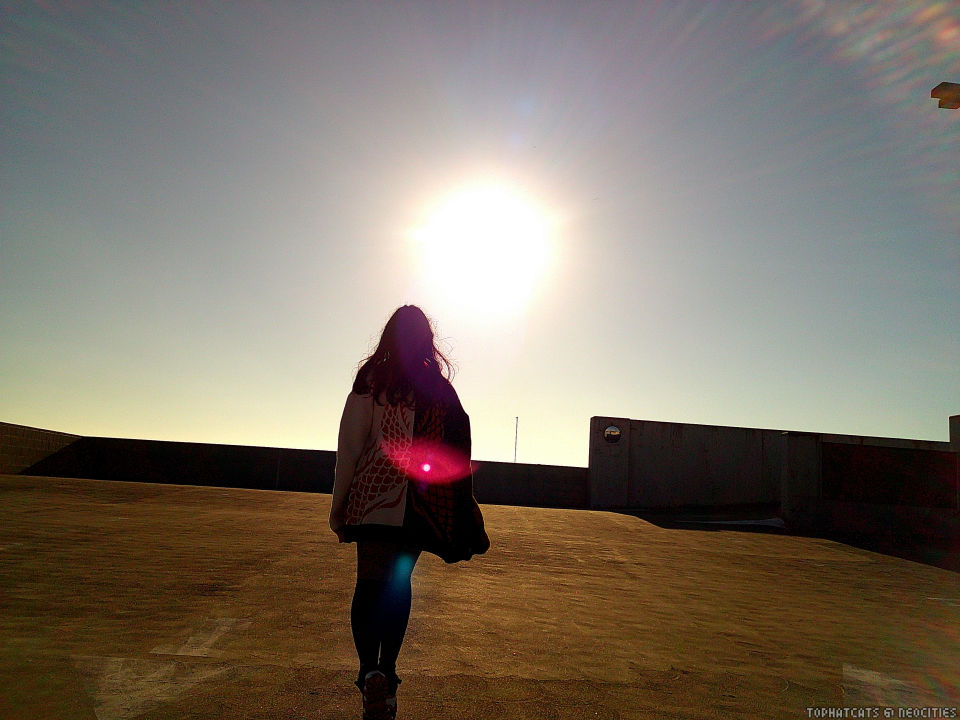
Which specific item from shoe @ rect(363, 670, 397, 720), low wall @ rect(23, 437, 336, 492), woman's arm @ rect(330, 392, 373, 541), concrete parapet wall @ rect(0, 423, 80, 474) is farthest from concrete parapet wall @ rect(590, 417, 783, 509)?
shoe @ rect(363, 670, 397, 720)

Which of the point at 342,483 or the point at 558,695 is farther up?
the point at 342,483

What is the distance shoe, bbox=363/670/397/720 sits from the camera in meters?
2.53

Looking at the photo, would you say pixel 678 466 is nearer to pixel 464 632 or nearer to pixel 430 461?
pixel 464 632

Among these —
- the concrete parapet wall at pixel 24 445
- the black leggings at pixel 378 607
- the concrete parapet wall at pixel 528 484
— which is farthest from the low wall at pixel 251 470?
the black leggings at pixel 378 607

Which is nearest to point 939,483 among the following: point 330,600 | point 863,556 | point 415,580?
point 863,556

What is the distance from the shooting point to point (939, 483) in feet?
58.8

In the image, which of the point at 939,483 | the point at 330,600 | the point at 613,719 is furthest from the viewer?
the point at 939,483

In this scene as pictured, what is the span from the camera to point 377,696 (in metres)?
2.53

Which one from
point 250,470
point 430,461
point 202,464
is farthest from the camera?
point 250,470

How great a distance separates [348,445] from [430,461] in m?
0.31

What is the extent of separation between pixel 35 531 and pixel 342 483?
8014 millimetres

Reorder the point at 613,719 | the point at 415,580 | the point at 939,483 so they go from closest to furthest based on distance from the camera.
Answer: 1. the point at 613,719
2. the point at 415,580
3. the point at 939,483

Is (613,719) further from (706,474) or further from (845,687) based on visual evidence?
(706,474)

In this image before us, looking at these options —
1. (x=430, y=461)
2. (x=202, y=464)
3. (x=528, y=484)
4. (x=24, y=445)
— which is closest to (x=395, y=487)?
(x=430, y=461)
